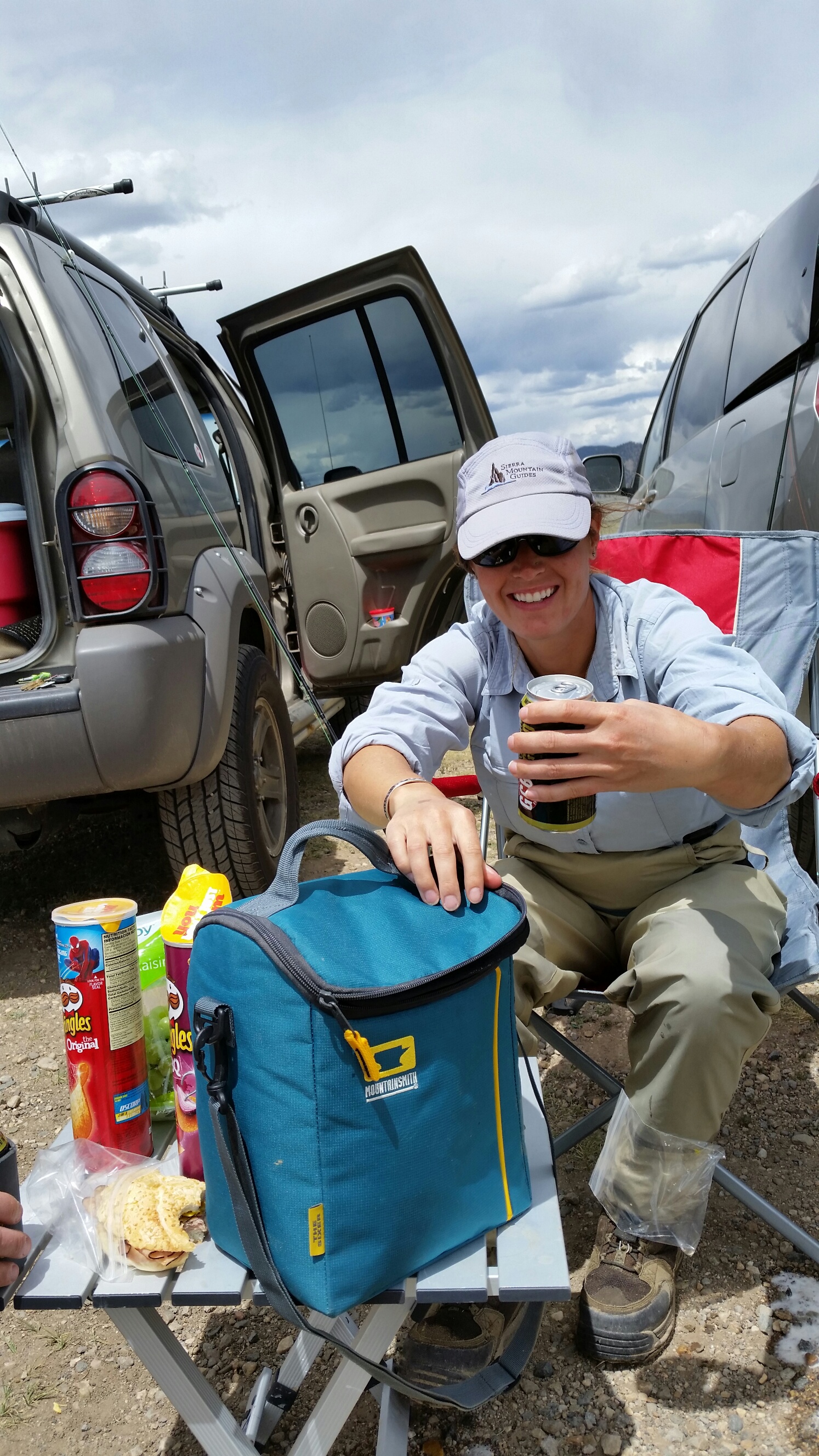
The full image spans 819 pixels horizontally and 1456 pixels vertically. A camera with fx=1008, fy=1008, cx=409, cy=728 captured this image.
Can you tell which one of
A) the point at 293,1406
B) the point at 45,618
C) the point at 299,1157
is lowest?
the point at 293,1406

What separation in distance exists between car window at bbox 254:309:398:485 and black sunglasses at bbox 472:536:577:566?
2709 millimetres

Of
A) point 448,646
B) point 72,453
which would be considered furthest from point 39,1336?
point 72,453

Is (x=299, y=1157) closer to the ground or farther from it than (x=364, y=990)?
closer to the ground

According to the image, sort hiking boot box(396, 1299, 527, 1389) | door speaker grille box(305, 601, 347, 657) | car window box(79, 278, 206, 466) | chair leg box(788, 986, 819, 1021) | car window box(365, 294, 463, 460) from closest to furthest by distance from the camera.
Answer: hiking boot box(396, 1299, 527, 1389) → chair leg box(788, 986, 819, 1021) → car window box(79, 278, 206, 466) → car window box(365, 294, 463, 460) → door speaker grille box(305, 601, 347, 657)

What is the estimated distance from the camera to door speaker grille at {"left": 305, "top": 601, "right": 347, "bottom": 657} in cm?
429

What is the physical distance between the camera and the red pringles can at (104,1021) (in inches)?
56.0

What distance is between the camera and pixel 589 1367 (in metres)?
1.67

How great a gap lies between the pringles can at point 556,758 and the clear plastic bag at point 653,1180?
506 mm

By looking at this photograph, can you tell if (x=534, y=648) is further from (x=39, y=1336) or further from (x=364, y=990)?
(x=39, y=1336)

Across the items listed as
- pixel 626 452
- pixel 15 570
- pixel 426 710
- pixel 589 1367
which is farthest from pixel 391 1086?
pixel 626 452

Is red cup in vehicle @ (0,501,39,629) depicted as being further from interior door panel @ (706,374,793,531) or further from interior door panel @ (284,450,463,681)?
interior door panel @ (706,374,793,531)

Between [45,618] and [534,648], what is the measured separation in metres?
1.41

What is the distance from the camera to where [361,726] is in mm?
1721

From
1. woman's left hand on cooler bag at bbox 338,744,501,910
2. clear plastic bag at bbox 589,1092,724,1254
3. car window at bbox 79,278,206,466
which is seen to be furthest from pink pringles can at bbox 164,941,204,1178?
car window at bbox 79,278,206,466
